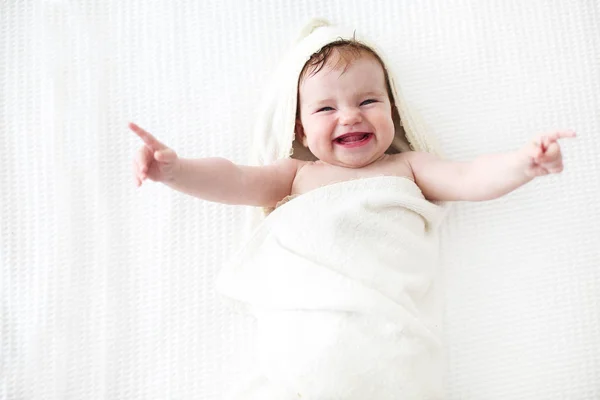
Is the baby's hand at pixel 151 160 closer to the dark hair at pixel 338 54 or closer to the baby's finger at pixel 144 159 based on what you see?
the baby's finger at pixel 144 159

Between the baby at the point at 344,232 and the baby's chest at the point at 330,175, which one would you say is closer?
the baby at the point at 344,232

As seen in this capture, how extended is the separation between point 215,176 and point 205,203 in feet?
0.66

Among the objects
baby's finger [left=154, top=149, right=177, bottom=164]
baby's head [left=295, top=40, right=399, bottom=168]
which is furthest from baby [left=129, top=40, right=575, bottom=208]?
baby's finger [left=154, top=149, right=177, bottom=164]

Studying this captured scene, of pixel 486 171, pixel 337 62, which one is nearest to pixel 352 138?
pixel 337 62

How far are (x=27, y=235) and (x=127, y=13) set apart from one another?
534 mm

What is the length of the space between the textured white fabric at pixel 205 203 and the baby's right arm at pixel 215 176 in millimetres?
145

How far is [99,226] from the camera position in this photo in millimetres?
1233

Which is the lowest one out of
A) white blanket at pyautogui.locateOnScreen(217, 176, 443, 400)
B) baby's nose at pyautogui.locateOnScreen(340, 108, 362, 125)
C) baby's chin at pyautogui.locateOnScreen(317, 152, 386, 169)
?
white blanket at pyautogui.locateOnScreen(217, 176, 443, 400)

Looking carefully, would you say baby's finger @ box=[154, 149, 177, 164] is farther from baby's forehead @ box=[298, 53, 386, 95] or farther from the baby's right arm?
baby's forehead @ box=[298, 53, 386, 95]

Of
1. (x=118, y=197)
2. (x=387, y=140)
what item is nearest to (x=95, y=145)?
(x=118, y=197)

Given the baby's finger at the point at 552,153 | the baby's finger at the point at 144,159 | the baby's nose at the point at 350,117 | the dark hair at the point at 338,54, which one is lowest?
the baby's finger at the point at 552,153

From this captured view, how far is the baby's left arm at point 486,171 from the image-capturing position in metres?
0.89

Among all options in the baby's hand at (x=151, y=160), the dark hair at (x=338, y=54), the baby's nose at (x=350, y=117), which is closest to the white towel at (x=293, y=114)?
the dark hair at (x=338, y=54)

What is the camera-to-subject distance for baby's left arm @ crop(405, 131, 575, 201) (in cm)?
89
